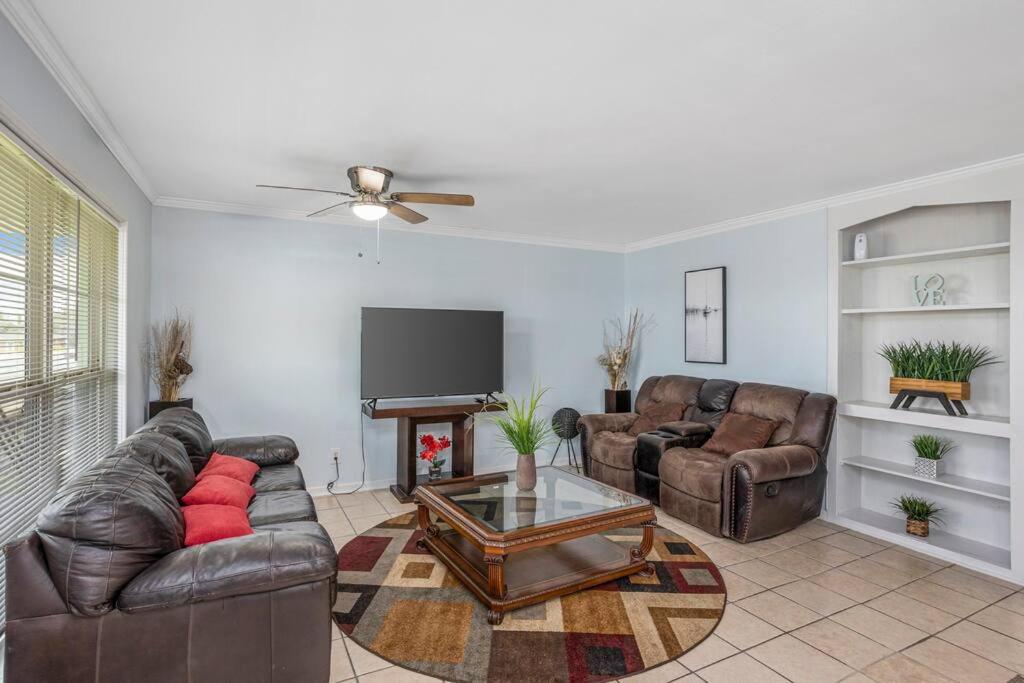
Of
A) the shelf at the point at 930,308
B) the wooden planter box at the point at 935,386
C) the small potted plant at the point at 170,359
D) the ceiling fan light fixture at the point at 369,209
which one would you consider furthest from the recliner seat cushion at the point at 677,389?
the small potted plant at the point at 170,359

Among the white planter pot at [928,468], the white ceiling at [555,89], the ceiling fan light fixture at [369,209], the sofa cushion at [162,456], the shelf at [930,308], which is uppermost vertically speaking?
the white ceiling at [555,89]

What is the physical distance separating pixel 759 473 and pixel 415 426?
274 centimetres

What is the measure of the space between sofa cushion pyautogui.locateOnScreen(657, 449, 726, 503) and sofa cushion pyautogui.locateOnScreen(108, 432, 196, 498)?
318 centimetres

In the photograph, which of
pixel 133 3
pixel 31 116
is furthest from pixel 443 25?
pixel 31 116

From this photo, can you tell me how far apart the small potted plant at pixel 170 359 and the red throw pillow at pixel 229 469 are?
0.88m

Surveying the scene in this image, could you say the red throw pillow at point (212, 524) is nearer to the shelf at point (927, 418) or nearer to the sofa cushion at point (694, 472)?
the sofa cushion at point (694, 472)

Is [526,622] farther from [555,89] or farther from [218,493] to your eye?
[555,89]

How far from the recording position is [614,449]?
469cm

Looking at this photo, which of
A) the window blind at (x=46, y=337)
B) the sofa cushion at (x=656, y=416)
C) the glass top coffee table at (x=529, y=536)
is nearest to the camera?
the window blind at (x=46, y=337)

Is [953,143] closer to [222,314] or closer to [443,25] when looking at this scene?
[443,25]

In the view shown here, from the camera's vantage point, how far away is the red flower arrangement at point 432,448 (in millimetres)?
4699

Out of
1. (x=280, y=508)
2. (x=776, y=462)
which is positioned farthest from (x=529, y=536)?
(x=776, y=462)

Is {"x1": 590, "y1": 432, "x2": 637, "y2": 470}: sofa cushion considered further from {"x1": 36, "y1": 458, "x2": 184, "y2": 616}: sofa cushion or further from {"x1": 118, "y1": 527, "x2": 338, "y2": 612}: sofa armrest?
{"x1": 36, "y1": 458, "x2": 184, "y2": 616}: sofa cushion

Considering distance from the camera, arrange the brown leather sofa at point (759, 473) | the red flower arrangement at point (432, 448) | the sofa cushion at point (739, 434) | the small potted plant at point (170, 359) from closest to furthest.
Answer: the brown leather sofa at point (759, 473)
the small potted plant at point (170, 359)
the sofa cushion at point (739, 434)
the red flower arrangement at point (432, 448)
